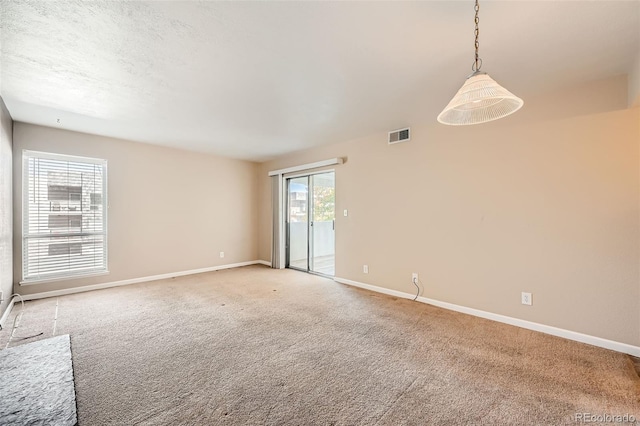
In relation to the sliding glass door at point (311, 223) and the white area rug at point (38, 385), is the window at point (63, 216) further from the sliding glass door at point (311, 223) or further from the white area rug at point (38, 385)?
the sliding glass door at point (311, 223)

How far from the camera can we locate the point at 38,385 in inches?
76.5

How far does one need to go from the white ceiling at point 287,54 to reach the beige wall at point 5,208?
0.88ft

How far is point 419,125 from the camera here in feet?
12.3

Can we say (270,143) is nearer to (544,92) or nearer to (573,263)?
(544,92)

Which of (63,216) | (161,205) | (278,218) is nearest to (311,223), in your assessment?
(278,218)

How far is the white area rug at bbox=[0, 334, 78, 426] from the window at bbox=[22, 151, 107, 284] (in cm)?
198

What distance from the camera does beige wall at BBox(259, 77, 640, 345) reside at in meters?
2.46

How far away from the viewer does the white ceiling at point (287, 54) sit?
1.68 meters

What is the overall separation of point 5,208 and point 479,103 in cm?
508

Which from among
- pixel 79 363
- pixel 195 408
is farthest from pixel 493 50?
pixel 79 363

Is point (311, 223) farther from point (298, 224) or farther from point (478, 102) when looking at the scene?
point (478, 102)

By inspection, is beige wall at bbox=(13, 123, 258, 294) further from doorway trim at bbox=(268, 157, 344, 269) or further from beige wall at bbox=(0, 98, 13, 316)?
doorway trim at bbox=(268, 157, 344, 269)

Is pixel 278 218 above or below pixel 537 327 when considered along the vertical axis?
above

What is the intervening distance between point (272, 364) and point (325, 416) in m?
0.70
